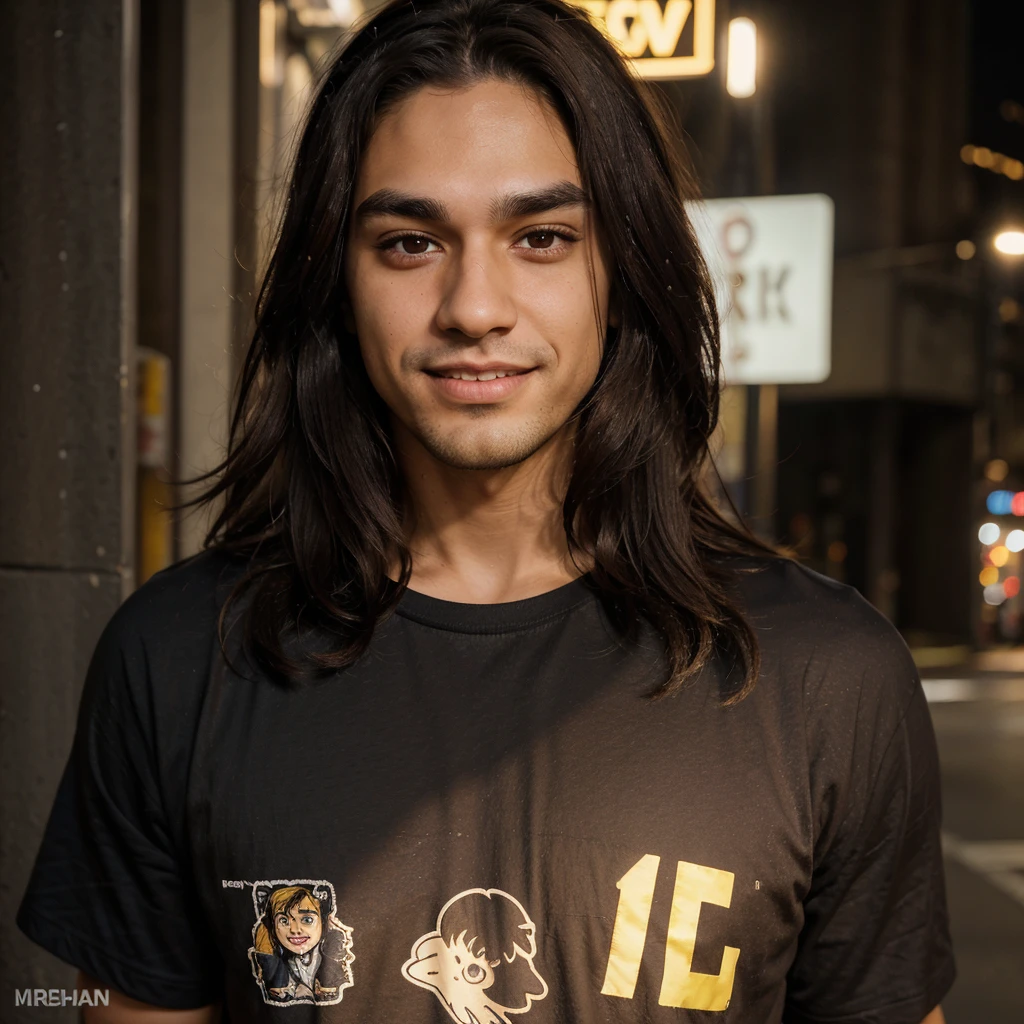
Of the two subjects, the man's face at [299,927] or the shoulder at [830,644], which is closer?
the man's face at [299,927]

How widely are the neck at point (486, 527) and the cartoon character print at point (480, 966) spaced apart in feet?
1.63

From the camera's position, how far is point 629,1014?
154cm

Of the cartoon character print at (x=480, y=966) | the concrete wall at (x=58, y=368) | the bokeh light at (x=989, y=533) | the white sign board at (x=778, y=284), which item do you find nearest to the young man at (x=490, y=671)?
the cartoon character print at (x=480, y=966)

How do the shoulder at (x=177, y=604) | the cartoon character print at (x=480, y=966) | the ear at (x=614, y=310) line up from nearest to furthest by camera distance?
1. the cartoon character print at (x=480, y=966)
2. the shoulder at (x=177, y=604)
3. the ear at (x=614, y=310)

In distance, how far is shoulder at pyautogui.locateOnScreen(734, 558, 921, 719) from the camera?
1.71 m

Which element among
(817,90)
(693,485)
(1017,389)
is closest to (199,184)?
(693,485)

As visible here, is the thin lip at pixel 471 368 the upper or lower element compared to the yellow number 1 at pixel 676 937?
upper

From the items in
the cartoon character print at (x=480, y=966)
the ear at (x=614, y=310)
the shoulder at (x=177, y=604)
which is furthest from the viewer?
the ear at (x=614, y=310)

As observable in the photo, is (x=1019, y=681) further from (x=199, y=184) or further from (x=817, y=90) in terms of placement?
(x=199, y=184)

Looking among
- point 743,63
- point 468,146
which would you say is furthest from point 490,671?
point 743,63

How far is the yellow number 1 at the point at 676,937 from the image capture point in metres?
1.55

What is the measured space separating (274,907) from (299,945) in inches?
2.5

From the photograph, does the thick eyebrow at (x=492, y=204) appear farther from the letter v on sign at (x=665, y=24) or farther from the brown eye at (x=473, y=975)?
the letter v on sign at (x=665, y=24)

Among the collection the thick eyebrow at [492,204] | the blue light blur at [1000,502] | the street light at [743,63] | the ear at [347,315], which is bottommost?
the blue light blur at [1000,502]
